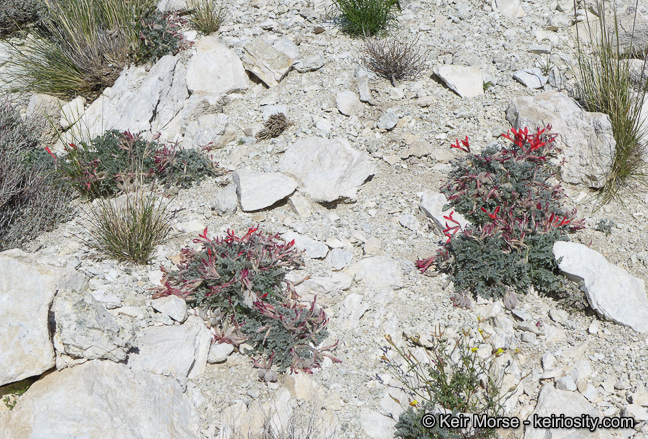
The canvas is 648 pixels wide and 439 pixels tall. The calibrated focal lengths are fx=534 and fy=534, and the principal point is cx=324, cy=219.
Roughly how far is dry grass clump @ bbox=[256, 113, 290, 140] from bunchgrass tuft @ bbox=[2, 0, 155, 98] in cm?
218

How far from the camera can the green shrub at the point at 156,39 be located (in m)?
6.12

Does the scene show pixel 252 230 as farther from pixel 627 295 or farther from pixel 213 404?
pixel 627 295

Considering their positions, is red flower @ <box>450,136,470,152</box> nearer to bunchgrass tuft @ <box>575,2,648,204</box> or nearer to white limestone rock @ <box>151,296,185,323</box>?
bunchgrass tuft @ <box>575,2,648,204</box>

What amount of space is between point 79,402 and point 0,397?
1.78ft

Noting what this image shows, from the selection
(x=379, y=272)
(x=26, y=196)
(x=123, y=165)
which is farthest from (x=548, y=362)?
(x=26, y=196)

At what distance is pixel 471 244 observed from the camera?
13.1 ft

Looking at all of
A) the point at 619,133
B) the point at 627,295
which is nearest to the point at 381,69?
the point at 619,133

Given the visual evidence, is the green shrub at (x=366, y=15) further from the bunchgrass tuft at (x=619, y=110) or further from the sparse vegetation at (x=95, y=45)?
the bunchgrass tuft at (x=619, y=110)

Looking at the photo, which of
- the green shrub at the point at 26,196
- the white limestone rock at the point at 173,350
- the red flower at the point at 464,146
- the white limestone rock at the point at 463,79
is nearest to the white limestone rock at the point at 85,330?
the white limestone rock at the point at 173,350

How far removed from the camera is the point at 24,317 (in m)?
3.00

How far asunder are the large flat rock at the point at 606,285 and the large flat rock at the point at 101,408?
9.20 ft

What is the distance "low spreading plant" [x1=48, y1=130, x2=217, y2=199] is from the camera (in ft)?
15.3

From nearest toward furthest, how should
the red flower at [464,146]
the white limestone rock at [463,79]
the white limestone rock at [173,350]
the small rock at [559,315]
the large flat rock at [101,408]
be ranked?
the large flat rock at [101,408] → the white limestone rock at [173,350] → the small rock at [559,315] → the red flower at [464,146] → the white limestone rock at [463,79]

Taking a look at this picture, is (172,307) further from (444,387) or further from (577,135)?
(577,135)
